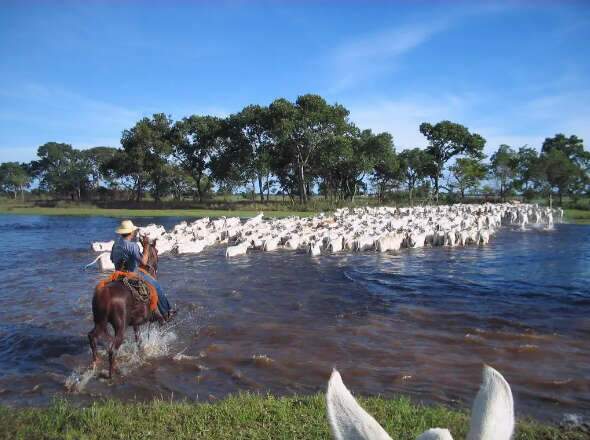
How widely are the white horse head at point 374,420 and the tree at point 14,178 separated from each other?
86.7 metres

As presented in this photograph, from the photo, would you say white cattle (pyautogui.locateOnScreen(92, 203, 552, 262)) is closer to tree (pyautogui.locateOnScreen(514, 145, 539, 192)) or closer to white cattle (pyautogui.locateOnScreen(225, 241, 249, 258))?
white cattle (pyautogui.locateOnScreen(225, 241, 249, 258))

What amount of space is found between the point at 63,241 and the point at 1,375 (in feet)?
63.3

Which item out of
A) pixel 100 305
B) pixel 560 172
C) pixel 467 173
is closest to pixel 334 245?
pixel 100 305

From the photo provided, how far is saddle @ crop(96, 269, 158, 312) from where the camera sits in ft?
22.8

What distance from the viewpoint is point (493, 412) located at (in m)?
1.43


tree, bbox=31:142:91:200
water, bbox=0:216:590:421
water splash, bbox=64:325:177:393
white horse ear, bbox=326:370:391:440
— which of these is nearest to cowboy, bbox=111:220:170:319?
water splash, bbox=64:325:177:393

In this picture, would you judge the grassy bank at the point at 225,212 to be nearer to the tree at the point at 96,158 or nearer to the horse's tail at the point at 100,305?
the tree at the point at 96,158

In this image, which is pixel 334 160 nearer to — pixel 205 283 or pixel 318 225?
A: pixel 318 225

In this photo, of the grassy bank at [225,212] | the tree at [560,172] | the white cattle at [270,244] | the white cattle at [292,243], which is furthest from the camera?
the grassy bank at [225,212]

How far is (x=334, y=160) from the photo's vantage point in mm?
45344

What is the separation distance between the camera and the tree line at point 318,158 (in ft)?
145

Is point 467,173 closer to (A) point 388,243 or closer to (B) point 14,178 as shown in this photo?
(A) point 388,243

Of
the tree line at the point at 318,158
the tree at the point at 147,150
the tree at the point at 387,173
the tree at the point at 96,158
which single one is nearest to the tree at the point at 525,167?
the tree line at the point at 318,158

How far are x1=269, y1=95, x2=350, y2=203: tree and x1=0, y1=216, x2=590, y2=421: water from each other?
30.1m
